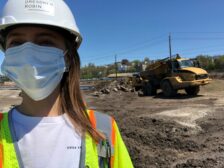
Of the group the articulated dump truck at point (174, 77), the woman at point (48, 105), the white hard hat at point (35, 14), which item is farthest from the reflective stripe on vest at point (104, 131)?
the articulated dump truck at point (174, 77)

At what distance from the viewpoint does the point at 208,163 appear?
663 centimetres

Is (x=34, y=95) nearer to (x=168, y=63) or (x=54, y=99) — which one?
(x=54, y=99)

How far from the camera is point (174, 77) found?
21.0 m

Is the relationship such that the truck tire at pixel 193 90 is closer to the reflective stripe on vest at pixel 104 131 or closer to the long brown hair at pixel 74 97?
the long brown hair at pixel 74 97

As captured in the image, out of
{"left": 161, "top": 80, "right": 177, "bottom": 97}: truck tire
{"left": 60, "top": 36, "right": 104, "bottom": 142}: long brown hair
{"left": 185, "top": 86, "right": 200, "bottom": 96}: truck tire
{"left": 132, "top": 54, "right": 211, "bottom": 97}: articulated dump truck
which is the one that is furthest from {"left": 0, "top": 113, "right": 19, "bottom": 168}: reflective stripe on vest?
{"left": 185, "top": 86, "right": 200, "bottom": 96}: truck tire

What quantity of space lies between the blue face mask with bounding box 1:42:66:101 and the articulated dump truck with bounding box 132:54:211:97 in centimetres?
1904

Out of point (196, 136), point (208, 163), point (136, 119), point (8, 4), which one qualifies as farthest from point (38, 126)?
point (136, 119)

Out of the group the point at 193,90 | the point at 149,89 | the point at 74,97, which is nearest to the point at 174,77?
the point at 193,90

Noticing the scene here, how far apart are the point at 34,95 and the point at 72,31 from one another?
0.41 m

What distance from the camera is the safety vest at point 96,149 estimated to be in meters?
1.51

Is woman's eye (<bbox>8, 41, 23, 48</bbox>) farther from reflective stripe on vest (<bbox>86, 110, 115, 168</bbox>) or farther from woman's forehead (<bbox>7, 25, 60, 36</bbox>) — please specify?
reflective stripe on vest (<bbox>86, 110, 115, 168</bbox>)

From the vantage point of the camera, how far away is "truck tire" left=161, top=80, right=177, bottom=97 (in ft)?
70.8

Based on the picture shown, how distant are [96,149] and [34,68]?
1.65 feet

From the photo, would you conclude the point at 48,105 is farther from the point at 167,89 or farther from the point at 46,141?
the point at 167,89
